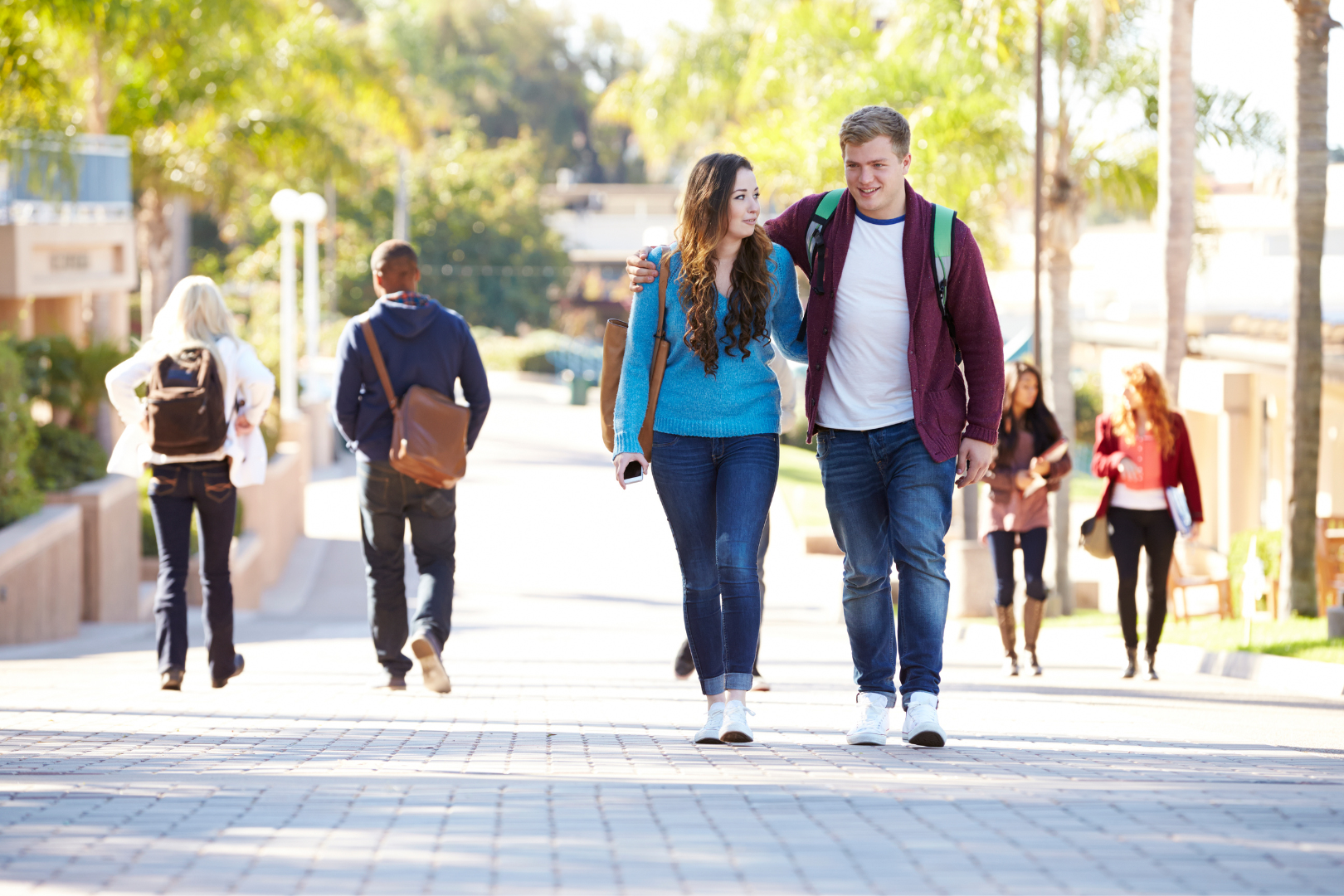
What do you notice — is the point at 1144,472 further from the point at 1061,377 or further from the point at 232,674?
the point at 1061,377

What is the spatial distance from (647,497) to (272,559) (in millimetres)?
9677

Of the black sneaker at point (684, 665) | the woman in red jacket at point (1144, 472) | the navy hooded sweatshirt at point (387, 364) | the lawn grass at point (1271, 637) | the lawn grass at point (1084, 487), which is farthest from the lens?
the lawn grass at point (1084, 487)

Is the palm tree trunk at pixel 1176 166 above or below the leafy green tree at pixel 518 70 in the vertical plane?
below

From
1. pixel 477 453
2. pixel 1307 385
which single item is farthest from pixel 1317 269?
pixel 477 453

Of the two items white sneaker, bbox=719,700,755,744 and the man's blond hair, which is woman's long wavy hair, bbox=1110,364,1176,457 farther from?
white sneaker, bbox=719,700,755,744

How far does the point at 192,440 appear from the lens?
297 inches

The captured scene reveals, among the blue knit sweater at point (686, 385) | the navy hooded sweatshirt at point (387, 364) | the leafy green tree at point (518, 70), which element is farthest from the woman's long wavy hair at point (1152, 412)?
the leafy green tree at point (518, 70)

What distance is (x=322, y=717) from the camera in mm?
6617

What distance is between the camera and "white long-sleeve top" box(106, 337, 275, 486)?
7.62 m

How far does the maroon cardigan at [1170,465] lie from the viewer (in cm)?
918

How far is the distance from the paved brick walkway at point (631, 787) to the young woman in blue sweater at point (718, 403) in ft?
1.40

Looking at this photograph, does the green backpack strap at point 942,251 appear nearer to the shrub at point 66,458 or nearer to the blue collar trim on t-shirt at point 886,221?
the blue collar trim on t-shirt at point 886,221

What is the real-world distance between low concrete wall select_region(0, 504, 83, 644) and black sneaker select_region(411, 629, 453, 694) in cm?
424

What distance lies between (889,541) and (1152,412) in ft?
14.0
